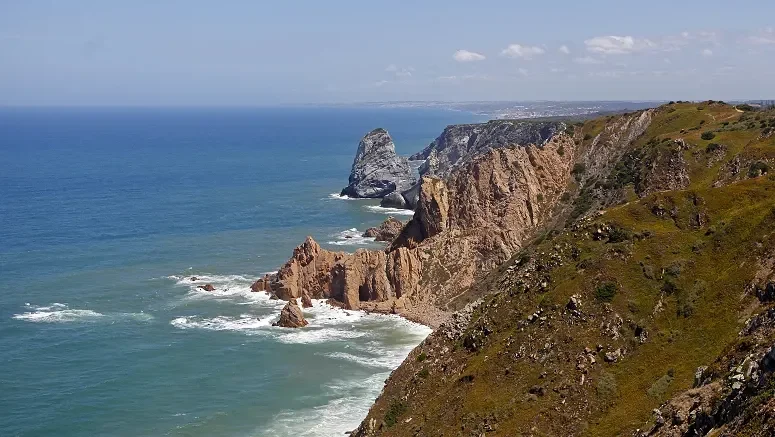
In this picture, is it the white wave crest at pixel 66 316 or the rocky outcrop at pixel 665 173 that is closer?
the rocky outcrop at pixel 665 173

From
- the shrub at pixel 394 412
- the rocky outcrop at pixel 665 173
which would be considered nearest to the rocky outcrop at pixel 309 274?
the rocky outcrop at pixel 665 173

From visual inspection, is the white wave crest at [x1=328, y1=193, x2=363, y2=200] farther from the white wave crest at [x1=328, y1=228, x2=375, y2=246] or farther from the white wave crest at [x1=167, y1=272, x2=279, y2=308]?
the white wave crest at [x1=167, y1=272, x2=279, y2=308]

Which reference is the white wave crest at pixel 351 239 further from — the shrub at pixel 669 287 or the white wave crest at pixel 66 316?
the shrub at pixel 669 287

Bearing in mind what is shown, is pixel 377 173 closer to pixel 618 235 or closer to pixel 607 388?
pixel 618 235

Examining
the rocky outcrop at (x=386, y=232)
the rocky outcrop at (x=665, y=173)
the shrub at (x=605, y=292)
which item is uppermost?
the rocky outcrop at (x=665, y=173)

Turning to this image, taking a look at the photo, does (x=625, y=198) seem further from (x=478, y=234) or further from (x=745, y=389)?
(x=745, y=389)

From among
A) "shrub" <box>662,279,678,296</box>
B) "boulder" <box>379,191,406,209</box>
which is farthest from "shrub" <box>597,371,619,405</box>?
"boulder" <box>379,191,406,209</box>
